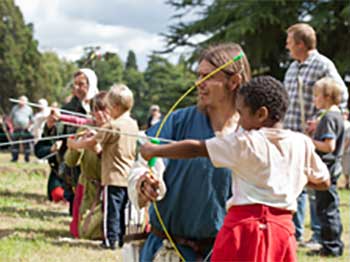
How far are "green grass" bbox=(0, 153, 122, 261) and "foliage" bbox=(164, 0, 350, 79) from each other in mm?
11869

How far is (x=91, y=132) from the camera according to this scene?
5391mm

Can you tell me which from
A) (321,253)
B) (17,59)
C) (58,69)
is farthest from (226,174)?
(58,69)

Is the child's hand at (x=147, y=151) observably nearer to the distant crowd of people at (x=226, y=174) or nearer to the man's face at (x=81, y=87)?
the distant crowd of people at (x=226, y=174)

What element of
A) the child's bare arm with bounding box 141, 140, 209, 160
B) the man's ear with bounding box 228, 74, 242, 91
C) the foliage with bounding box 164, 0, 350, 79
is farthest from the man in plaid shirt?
the foliage with bounding box 164, 0, 350, 79

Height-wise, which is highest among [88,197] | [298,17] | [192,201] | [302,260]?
[298,17]

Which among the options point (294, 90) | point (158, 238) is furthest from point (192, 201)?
point (294, 90)

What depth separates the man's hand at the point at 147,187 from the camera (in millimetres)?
2525

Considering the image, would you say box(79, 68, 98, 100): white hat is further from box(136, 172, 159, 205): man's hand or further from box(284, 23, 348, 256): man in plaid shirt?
box(136, 172, 159, 205): man's hand

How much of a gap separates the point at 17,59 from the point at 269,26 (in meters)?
20.2

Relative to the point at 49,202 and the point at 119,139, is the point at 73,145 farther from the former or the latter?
the point at 49,202

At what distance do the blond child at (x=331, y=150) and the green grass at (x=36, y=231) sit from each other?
173 centimetres

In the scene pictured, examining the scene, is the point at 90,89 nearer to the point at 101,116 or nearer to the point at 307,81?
the point at 101,116

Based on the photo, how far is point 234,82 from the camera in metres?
2.79

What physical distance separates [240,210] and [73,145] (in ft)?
10.3
